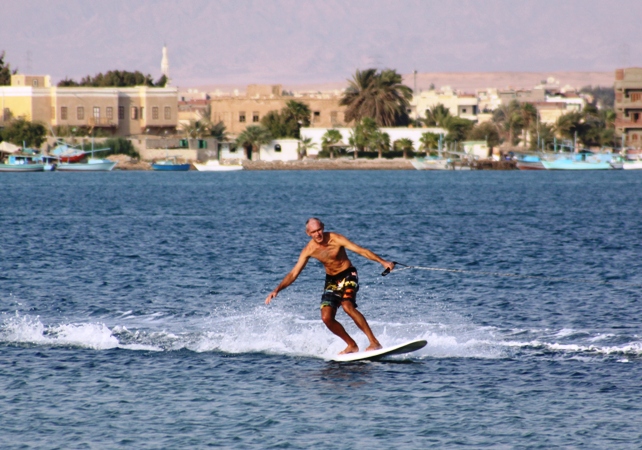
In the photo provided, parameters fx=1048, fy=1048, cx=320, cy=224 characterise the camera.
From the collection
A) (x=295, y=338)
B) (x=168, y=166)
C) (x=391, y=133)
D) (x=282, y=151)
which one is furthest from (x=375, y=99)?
(x=295, y=338)

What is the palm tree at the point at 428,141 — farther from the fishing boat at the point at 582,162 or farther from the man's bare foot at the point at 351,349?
the man's bare foot at the point at 351,349

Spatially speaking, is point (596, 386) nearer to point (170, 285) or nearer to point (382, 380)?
point (382, 380)

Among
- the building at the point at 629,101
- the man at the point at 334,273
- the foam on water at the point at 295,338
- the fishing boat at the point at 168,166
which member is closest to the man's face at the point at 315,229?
the man at the point at 334,273

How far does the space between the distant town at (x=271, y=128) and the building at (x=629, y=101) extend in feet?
0.45

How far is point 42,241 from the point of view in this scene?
39625mm

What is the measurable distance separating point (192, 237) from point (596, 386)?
30.0 metres

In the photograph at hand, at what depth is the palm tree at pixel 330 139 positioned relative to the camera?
138 m

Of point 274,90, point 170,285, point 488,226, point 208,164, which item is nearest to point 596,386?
point 170,285

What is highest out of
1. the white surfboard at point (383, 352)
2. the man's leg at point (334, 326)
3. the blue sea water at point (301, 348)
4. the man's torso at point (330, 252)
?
the man's torso at point (330, 252)

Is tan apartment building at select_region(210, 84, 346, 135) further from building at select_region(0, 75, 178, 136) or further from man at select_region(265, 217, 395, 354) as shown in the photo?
man at select_region(265, 217, 395, 354)

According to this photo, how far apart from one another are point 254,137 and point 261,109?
10.7 meters

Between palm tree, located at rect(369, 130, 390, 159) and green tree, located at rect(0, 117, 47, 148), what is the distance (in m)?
41.0

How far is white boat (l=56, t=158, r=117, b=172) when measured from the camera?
5182 inches

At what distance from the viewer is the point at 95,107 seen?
130000 millimetres
